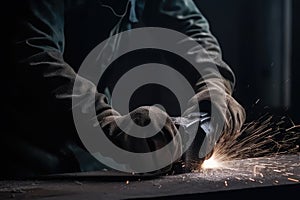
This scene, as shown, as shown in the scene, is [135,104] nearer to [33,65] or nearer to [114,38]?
[114,38]

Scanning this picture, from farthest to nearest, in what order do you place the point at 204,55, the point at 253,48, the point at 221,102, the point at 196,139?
the point at 253,48
the point at 204,55
the point at 221,102
the point at 196,139

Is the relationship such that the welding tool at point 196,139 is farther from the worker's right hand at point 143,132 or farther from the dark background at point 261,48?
the dark background at point 261,48

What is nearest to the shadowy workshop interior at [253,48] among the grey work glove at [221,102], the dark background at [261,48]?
the dark background at [261,48]

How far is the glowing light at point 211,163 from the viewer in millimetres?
1268

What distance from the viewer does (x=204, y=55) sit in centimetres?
145

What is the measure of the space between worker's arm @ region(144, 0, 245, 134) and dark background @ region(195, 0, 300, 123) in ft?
0.63

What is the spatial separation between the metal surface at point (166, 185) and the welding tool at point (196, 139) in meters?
0.03

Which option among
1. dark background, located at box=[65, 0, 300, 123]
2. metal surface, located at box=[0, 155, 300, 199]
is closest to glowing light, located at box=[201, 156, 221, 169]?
metal surface, located at box=[0, 155, 300, 199]

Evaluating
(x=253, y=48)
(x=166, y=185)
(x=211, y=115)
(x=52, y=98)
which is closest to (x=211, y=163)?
(x=211, y=115)

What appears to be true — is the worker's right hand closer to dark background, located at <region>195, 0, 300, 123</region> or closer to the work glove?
the work glove

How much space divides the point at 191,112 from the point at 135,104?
1.23ft

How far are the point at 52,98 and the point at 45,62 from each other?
84mm

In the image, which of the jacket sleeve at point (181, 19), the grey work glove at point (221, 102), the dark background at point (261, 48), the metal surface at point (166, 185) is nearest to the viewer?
the metal surface at point (166, 185)

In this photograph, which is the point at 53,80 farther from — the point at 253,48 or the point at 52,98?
the point at 253,48
